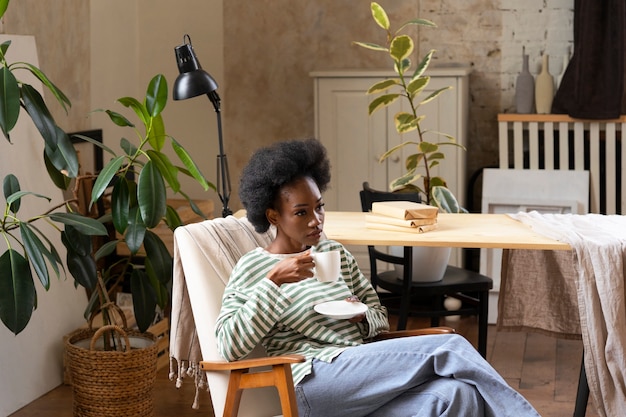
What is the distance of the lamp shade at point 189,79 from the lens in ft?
12.2

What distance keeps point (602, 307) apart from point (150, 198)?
5.51ft

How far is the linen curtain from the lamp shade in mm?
2570

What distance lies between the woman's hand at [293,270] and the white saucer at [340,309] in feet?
0.33

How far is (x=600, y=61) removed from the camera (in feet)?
18.1

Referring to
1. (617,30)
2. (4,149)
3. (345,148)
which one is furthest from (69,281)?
(617,30)

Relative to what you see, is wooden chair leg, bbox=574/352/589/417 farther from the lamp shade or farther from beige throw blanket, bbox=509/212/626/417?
the lamp shade

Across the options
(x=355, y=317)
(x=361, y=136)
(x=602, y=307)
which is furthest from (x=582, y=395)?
(x=361, y=136)

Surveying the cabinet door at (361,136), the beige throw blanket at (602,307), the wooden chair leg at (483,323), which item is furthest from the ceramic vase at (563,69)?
the beige throw blanket at (602,307)

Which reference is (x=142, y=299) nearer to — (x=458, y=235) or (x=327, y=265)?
(x=458, y=235)

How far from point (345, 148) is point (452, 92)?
0.70 meters

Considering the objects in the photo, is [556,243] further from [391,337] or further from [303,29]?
[303,29]

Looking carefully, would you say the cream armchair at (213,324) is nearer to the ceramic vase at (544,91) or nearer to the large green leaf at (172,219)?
the large green leaf at (172,219)

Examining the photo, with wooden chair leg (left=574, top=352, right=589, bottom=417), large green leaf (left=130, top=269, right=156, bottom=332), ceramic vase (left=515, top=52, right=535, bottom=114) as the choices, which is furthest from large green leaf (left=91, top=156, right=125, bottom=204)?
ceramic vase (left=515, top=52, right=535, bottom=114)

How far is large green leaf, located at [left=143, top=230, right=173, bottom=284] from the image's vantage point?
4012 mm
